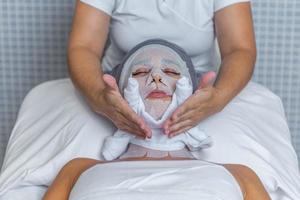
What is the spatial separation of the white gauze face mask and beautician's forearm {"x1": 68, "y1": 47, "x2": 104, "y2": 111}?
120mm

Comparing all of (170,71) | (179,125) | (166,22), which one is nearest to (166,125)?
(179,125)

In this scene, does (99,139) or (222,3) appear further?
(222,3)

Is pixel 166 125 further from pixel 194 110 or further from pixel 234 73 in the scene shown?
pixel 234 73

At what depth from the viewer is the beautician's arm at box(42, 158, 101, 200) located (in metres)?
1.48

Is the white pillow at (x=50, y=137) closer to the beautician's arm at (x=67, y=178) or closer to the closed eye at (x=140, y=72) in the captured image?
the beautician's arm at (x=67, y=178)

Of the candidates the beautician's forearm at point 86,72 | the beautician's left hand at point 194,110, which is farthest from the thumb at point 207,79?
the beautician's forearm at point 86,72

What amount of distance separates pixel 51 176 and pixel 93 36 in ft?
1.30

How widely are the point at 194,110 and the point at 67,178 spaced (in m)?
0.30

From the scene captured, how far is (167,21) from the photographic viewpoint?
73.3 inches

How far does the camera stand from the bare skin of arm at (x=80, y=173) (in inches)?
58.4

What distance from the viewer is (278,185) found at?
5.25 feet

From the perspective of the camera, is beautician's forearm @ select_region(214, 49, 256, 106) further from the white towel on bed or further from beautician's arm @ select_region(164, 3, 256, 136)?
the white towel on bed

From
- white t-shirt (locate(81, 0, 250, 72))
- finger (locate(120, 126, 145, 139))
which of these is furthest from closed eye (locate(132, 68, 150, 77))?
white t-shirt (locate(81, 0, 250, 72))

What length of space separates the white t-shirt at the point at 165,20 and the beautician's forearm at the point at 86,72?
110mm
